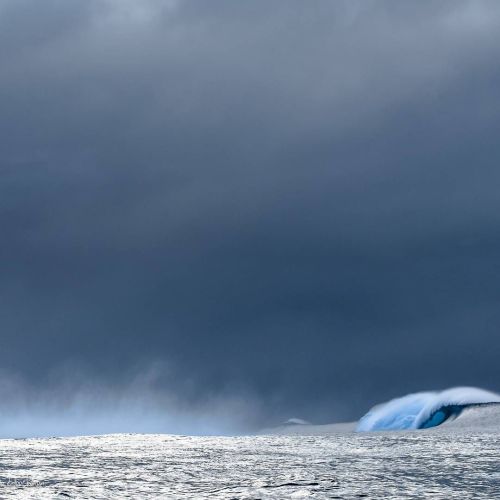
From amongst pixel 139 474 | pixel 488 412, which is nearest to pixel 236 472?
pixel 139 474

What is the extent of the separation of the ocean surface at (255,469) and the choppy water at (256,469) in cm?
2

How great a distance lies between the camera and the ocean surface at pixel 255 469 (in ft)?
58.0

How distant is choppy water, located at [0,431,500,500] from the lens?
58.1 ft

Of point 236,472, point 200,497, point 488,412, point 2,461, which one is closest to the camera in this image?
point 200,497

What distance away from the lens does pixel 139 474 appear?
70.3ft

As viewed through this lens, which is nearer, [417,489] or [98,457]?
[417,489]

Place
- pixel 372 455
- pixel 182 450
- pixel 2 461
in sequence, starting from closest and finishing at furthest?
pixel 2 461 < pixel 372 455 < pixel 182 450

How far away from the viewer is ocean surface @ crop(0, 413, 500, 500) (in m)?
17.7

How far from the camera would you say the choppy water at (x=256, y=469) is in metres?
17.7

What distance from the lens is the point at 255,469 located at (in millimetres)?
22672

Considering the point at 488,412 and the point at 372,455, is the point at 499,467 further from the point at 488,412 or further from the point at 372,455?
the point at 488,412

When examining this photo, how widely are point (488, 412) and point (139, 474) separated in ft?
128

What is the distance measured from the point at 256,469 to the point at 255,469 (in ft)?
0.09

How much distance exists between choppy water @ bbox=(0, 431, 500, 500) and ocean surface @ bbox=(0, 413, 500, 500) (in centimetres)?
2
